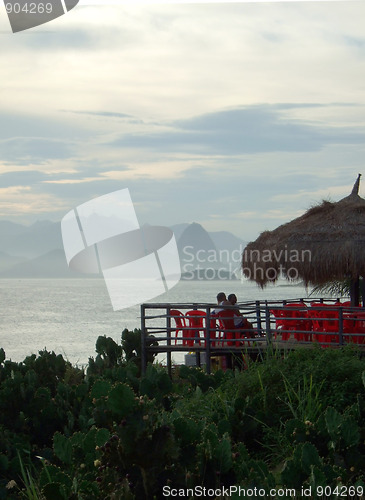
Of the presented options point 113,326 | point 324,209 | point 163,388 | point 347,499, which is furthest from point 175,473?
point 113,326

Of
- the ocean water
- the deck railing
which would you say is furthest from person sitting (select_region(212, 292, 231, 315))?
the ocean water

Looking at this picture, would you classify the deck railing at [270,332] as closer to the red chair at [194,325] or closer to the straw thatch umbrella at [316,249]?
the red chair at [194,325]

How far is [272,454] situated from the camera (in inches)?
297

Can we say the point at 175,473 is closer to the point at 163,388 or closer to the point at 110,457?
the point at 110,457

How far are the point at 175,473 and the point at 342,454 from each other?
5.14 feet

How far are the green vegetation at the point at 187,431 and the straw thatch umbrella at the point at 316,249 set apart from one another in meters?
3.43

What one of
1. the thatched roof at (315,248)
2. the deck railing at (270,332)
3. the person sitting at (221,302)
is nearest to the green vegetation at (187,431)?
the deck railing at (270,332)

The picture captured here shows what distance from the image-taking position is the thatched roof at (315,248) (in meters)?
12.6

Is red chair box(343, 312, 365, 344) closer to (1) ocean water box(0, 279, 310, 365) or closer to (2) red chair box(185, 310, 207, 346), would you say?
(2) red chair box(185, 310, 207, 346)

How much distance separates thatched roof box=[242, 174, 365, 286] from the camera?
1261cm

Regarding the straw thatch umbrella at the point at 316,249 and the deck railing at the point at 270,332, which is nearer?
the deck railing at the point at 270,332

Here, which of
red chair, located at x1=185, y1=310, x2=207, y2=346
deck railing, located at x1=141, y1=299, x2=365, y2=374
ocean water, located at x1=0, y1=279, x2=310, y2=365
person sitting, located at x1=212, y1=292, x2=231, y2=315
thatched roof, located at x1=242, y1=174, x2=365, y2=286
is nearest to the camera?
deck railing, located at x1=141, y1=299, x2=365, y2=374

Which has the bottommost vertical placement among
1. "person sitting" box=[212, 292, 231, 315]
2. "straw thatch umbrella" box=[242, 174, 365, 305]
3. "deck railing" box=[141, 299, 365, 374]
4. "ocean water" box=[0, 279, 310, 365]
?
"ocean water" box=[0, 279, 310, 365]

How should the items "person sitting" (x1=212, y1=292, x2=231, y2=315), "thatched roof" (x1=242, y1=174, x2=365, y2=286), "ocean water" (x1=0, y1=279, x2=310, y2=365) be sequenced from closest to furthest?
1. "thatched roof" (x1=242, y1=174, x2=365, y2=286)
2. "person sitting" (x1=212, y1=292, x2=231, y2=315)
3. "ocean water" (x1=0, y1=279, x2=310, y2=365)
